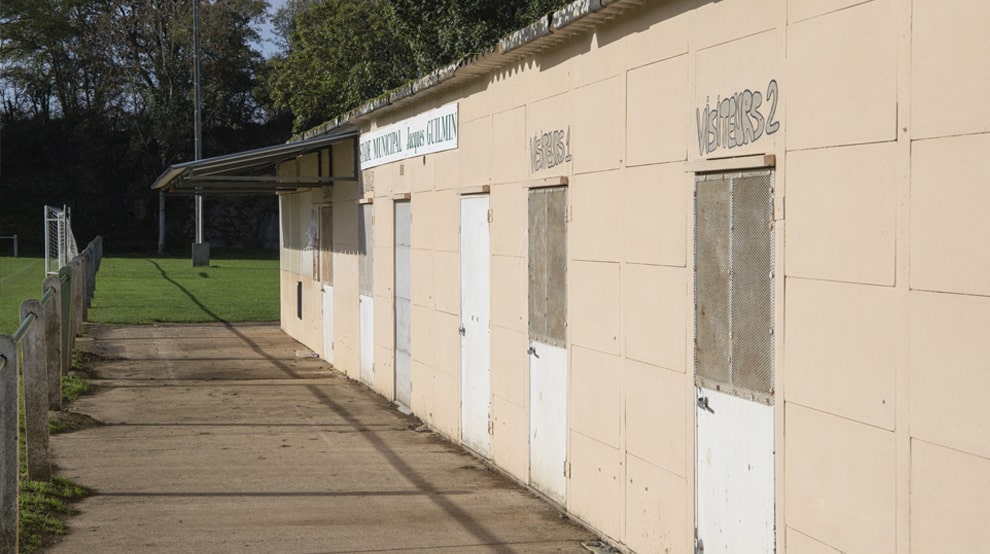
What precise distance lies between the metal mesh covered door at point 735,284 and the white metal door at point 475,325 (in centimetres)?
415

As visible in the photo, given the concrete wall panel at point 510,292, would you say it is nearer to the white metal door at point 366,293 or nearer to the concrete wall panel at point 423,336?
the concrete wall panel at point 423,336

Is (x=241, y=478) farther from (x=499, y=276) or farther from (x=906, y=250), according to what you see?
(x=906, y=250)

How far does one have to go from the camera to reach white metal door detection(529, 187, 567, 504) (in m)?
8.59

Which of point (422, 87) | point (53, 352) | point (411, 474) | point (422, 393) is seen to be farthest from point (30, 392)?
Answer: point (422, 87)

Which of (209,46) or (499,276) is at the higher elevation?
(209,46)

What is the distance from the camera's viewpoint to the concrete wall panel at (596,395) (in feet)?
24.8

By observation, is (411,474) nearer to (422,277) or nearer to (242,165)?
(422,277)

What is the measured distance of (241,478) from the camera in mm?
9406

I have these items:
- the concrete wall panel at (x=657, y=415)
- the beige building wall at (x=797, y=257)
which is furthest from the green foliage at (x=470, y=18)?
the concrete wall panel at (x=657, y=415)

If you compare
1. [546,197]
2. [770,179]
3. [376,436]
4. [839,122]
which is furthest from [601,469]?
[376,436]

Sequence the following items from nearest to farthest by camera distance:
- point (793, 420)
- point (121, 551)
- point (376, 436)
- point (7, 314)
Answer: point (793, 420) → point (121, 551) → point (376, 436) → point (7, 314)

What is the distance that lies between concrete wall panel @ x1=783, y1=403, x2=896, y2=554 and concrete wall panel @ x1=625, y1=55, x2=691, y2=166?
191 centimetres

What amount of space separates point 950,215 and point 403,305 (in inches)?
378

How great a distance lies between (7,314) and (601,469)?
690 inches
